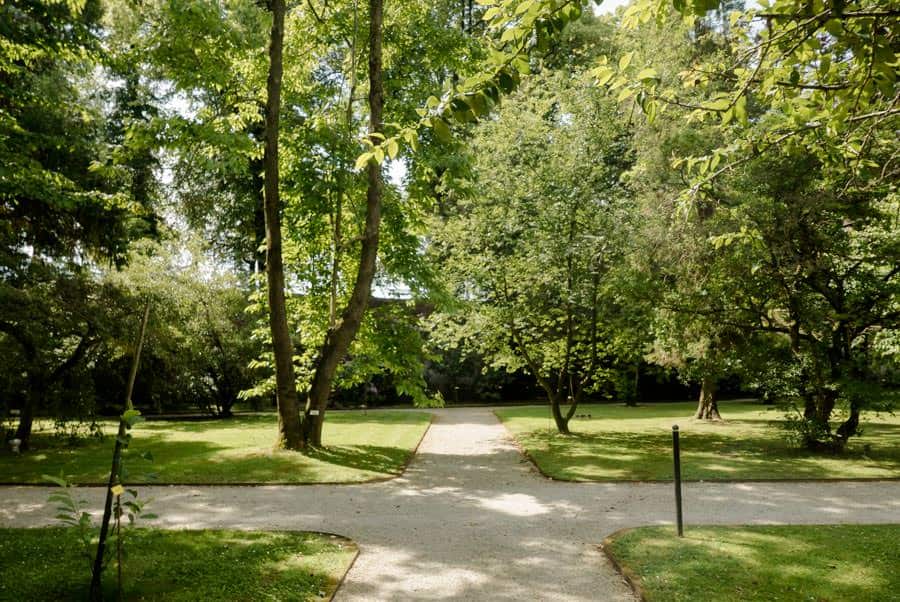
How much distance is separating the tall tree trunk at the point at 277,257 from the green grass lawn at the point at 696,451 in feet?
16.5

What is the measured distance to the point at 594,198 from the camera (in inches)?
545

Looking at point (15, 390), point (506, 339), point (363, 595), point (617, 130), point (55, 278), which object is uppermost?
point (617, 130)

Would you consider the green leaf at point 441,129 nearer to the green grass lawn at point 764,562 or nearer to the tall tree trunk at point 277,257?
the green grass lawn at point 764,562

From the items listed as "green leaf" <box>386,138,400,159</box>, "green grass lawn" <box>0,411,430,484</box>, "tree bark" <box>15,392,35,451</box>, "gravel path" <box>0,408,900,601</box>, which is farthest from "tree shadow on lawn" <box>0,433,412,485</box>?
"green leaf" <box>386,138,400,159</box>

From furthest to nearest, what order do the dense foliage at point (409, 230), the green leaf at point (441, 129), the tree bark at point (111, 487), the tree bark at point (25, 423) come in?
the tree bark at point (25, 423), the dense foliage at point (409, 230), the tree bark at point (111, 487), the green leaf at point (441, 129)

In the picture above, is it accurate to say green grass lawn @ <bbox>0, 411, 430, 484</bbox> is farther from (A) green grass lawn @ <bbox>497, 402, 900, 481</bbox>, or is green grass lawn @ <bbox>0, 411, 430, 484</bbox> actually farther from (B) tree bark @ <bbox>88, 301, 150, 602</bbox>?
(A) green grass lawn @ <bbox>497, 402, 900, 481</bbox>

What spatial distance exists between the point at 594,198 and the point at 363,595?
11.3 m

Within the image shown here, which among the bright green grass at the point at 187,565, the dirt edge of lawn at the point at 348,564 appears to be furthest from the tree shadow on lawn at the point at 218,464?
the dirt edge of lawn at the point at 348,564

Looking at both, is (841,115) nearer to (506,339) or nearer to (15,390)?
(506,339)

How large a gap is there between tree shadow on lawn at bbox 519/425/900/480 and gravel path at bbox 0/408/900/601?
2.47 feet

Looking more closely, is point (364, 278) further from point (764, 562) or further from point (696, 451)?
point (764, 562)

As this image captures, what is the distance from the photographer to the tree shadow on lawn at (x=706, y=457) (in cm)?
962

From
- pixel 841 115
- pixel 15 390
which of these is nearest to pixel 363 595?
pixel 841 115

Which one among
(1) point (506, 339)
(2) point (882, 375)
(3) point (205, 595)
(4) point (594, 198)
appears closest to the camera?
(3) point (205, 595)
